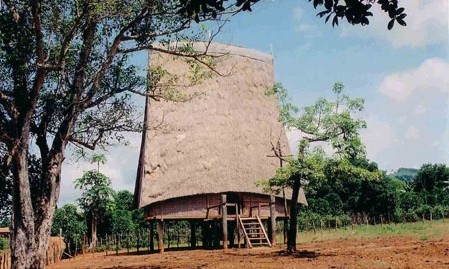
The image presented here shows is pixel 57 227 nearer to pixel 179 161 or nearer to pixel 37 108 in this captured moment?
pixel 179 161

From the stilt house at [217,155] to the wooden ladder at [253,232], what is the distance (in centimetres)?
4

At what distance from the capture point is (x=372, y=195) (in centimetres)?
4272

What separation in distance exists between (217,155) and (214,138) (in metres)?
0.99

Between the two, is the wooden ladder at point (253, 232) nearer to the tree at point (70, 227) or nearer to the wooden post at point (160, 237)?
the wooden post at point (160, 237)

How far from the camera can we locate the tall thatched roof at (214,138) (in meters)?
24.8

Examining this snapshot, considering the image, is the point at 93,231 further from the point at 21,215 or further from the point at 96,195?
the point at 21,215

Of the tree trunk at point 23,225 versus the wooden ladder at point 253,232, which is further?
the wooden ladder at point 253,232

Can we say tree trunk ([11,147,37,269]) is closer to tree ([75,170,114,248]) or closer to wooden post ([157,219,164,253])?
wooden post ([157,219,164,253])

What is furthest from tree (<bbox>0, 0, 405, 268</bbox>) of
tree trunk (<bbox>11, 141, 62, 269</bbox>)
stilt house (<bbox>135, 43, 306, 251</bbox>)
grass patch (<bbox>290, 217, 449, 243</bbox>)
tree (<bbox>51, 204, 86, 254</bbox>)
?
tree (<bbox>51, 204, 86, 254</bbox>)

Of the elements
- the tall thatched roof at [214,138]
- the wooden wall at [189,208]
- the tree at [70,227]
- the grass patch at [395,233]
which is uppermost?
the tall thatched roof at [214,138]

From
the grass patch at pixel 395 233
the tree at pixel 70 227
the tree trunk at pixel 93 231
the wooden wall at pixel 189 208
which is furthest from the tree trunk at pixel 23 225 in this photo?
the tree trunk at pixel 93 231

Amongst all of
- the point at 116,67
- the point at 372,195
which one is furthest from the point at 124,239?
the point at 116,67

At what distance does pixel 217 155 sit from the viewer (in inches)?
1029

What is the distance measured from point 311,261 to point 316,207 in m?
30.7
